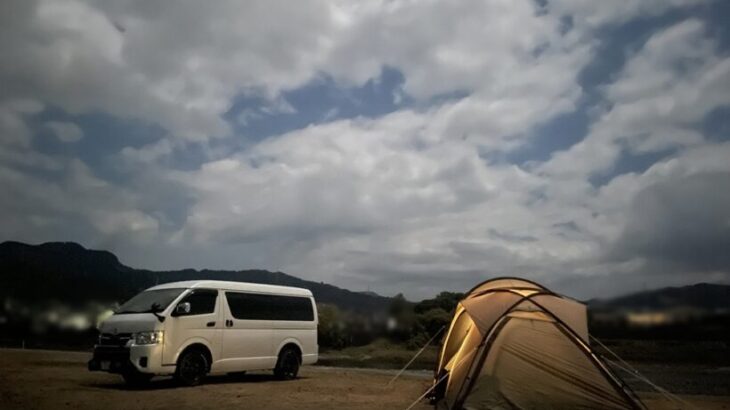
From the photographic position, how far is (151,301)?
12.9 m

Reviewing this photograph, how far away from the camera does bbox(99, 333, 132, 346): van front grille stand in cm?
1216

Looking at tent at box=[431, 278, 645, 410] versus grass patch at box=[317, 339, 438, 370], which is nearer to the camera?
tent at box=[431, 278, 645, 410]

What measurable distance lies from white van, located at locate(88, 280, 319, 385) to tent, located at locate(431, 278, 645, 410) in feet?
18.1

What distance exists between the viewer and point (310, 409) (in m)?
10.1

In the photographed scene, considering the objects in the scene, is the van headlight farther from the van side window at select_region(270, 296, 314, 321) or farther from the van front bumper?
the van side window at select_region(270, 296, 314, 321)

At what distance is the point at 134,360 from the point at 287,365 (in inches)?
169

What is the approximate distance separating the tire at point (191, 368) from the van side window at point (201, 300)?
2.87 ft

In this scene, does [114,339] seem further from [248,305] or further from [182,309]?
[248,305]

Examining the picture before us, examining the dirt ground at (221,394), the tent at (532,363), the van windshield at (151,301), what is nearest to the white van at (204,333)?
the van windshield at (151,301)

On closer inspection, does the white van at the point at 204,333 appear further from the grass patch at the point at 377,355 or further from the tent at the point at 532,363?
the grass patch at the point at 377,355

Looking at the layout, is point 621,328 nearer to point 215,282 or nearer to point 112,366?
point 215,282

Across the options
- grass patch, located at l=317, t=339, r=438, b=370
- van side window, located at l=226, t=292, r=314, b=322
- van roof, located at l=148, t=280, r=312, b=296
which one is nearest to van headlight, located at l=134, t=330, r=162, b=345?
Result: van roof, located at l=148, t=280, r=312, b=296

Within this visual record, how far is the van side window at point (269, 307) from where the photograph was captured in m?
13.9

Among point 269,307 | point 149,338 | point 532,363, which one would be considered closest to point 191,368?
point 149,338
